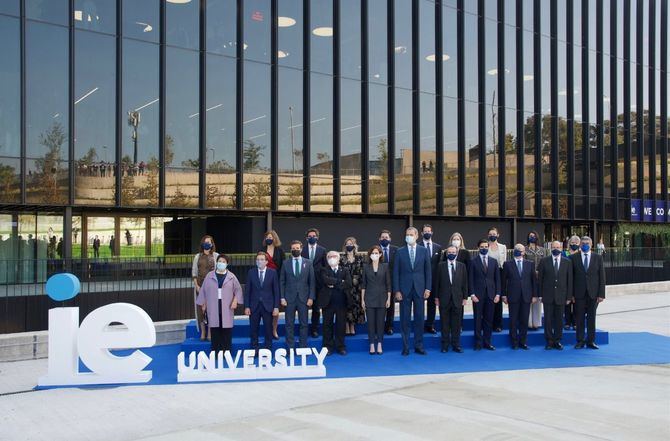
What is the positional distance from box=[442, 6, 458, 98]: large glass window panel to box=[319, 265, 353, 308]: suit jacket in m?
17.2

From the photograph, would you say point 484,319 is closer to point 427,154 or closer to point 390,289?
point 390,289

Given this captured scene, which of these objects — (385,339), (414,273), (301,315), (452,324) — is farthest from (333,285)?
(452,324)

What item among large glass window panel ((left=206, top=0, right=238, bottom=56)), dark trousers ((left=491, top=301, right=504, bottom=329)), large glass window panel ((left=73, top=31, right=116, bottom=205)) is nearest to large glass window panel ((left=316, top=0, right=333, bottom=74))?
large glass window panel ((left=206, top=0, right=238, bottom=56))

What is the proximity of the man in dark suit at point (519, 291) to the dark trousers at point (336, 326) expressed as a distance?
128 inches

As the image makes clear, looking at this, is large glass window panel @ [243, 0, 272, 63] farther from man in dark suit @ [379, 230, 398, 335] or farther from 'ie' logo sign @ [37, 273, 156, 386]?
'ie' logo sign @ [37, 273, 156, 386]

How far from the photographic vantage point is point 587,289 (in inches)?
515

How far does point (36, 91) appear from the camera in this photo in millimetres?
18281

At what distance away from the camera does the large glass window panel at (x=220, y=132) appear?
21438 millimetres

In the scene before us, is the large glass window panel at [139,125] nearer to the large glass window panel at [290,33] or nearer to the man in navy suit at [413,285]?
the large glass window panel at [290,33]

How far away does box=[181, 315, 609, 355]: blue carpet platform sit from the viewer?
1243 centimetres

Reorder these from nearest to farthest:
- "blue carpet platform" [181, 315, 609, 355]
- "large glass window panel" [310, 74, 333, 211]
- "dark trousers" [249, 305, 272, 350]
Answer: "dark trousers" [249, 305, 272, 350] < "blue carpet platform" [181, 315, 609, 355] < "large glass window panel" [310, 74, 333, 211]

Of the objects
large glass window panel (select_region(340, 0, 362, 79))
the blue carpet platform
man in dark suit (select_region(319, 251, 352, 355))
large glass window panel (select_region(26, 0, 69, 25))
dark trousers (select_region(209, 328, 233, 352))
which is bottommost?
the blue carpet platform

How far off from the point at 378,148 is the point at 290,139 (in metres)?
3.89

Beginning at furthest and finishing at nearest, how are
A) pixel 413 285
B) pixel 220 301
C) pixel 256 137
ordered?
pixel 256 137 < pixel 413 285 < pixel 220 301
